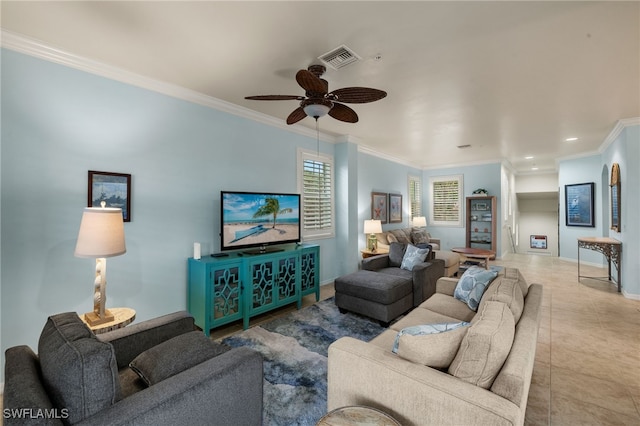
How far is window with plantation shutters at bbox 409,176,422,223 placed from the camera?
773 centimetres

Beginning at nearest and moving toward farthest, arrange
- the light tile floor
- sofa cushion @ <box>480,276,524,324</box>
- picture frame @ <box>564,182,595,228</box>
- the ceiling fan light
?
sofa cushion @ <box>480,276,524,324</box> → the light tile floor → the ceiling fan light → picture frame @ <box>564,182,595,228</box>

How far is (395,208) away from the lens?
6785 mm

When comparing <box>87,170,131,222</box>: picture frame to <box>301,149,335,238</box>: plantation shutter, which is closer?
<box>87,170,131,222</box>: picture frame

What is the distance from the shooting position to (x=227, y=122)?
348cm

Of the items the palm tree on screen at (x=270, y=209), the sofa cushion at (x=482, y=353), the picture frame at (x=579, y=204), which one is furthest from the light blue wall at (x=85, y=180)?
the picture frame at (x=579, y=204)

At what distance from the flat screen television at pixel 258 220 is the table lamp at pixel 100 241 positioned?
125 cm

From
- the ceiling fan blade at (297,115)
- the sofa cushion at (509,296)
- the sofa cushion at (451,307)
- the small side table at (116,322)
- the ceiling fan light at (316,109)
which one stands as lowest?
the sofa cushion at (451,307)

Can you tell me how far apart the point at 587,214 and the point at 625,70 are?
533 cm

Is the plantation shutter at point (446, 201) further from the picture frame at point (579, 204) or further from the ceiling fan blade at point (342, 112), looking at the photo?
the ceiling fan blade at point (342, 112)

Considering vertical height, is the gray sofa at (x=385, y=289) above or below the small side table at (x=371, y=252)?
below

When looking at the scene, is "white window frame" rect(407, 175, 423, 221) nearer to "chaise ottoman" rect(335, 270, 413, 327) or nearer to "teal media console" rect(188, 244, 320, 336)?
"chaise ottoman" rect(335, 270, 413, 327)

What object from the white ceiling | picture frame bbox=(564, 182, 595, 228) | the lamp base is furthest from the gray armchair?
picture frame bbox=(564, 182, 595, 228)

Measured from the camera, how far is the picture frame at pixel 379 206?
601 centimetres

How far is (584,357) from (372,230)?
3.28 metres
